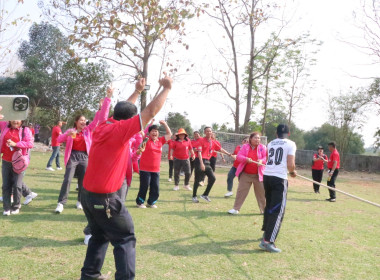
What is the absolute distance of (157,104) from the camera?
324cm

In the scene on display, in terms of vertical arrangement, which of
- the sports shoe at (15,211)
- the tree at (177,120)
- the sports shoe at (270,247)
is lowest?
the sports shoe at (15,211)

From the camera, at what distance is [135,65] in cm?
2056

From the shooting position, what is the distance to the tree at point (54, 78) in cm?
2894

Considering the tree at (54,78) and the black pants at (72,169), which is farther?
the tree at (54,78)

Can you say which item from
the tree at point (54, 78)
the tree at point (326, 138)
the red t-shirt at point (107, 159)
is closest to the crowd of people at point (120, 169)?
the red t-shirt at point (107, 159)

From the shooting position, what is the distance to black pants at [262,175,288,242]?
5402 millimetres

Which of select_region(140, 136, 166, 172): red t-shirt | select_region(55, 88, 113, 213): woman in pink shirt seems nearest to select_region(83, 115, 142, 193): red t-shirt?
Answer: select_region(55, 88, 113, 213): woman in pink shirt

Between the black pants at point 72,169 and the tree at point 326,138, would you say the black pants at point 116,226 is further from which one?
the tree at point 326,138

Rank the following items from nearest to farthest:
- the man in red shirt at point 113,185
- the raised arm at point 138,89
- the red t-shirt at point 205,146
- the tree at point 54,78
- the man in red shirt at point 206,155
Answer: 1. the man in red shirt at point 113,185
2. the raised arm at point 138,89
3. the man in red shirt at point 206,155
4. the red t-shirt at point 205,146
5. the tree at point 54,78

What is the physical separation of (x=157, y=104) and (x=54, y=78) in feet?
95.5

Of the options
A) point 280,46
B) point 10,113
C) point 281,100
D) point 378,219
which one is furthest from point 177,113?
point 10,113

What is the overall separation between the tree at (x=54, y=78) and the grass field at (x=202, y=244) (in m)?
21.6

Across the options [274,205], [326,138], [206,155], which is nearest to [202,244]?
[274,205]

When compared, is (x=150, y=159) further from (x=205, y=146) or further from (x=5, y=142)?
(x=5, y=142)
